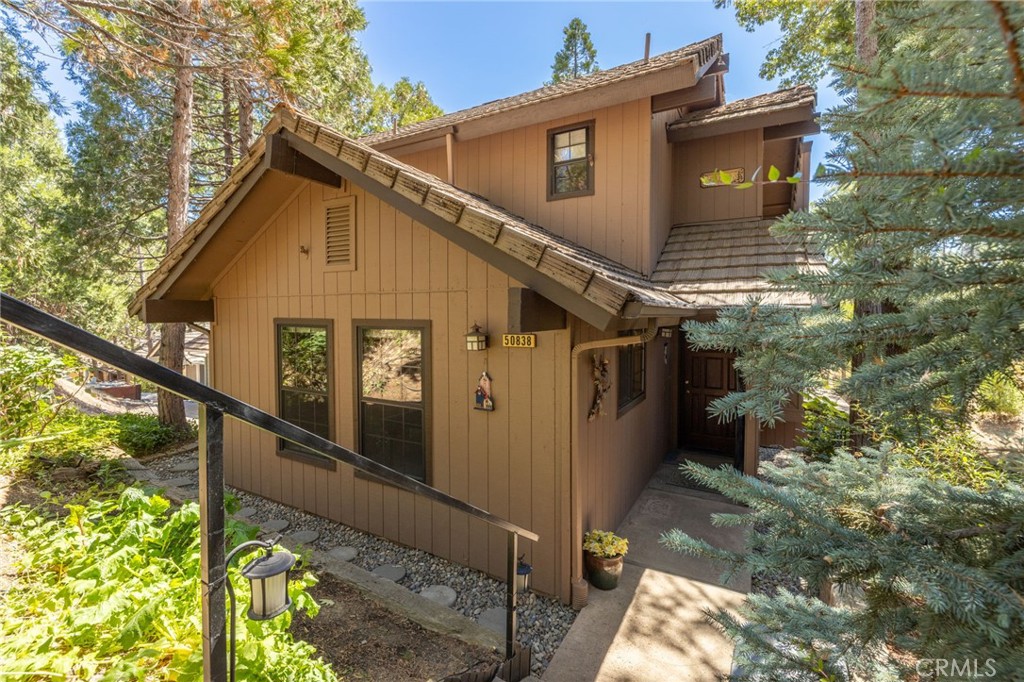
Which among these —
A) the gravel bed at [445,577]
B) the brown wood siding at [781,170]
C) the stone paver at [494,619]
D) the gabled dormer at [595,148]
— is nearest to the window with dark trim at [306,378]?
the gravel bed at [445,577]

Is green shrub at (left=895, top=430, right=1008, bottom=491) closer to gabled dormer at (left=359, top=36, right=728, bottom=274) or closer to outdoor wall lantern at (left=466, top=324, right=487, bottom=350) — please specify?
gabled dormer at (left=359, top=36, right=728, bottom=274)

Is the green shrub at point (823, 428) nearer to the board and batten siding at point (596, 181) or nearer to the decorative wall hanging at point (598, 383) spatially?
the board and batten siding at point (596, 181)

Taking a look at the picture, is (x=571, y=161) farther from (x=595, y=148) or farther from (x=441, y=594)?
(x=441, y=594)

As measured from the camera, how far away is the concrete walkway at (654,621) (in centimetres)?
328

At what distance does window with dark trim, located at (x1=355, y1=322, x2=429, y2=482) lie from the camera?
5.03m

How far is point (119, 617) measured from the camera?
6.72ft

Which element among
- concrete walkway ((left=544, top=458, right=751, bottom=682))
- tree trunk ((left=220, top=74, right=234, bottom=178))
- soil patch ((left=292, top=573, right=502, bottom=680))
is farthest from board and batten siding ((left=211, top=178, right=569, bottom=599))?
tree trunk ((left=220, top=74, right=234, bottom=178))

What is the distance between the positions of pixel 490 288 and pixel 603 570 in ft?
9.48

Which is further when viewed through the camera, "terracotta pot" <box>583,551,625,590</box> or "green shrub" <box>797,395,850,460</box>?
"green shrub" <box>797,395,850,460</box>

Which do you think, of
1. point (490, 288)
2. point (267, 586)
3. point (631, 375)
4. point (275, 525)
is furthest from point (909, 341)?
point (275, 525)

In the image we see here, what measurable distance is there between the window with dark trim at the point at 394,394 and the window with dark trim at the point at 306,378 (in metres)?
0.54

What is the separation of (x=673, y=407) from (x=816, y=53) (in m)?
8.29

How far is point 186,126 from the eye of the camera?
8672 mm

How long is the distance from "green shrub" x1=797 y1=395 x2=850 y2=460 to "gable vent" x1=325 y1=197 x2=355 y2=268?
6603 mm
